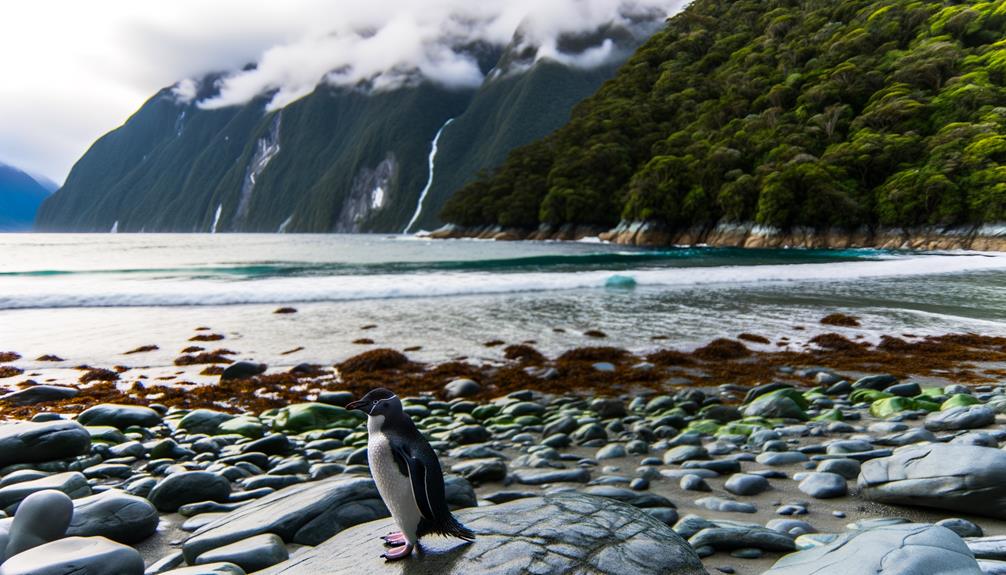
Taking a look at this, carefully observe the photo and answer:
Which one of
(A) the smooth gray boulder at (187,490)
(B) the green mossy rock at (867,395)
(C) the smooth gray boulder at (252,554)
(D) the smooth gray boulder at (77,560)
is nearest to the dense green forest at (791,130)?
(B) the green mossy rock at (867,395)

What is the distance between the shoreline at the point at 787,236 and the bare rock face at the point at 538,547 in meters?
54.7

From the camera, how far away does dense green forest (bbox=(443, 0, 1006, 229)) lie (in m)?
51.1

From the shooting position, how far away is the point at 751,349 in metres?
11.3

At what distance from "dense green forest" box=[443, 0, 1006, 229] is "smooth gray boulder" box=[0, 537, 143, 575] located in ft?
190

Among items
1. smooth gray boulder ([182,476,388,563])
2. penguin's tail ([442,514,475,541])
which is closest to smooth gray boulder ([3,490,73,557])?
smooth gray boulder ([182,476,388,563])

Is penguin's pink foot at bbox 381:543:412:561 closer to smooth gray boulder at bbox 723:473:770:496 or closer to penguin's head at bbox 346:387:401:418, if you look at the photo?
penguin's head at bbox 346:387:401:418

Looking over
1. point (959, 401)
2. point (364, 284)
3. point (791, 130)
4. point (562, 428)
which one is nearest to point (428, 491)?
point (562, 428)

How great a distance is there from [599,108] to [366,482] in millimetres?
105628

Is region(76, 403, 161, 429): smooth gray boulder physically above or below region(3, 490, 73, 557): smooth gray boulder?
below

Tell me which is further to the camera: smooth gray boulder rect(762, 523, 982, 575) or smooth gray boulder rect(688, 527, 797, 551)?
smooth gray boulder rect(688, 527, 797, 551)

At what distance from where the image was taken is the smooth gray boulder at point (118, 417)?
6.89 metres

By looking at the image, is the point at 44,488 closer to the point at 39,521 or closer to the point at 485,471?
the point at 39,521

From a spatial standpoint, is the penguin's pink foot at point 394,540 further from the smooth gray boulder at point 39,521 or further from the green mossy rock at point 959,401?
the green mossy rock at point 959,401

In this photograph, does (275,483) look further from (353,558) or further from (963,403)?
(963,403)
